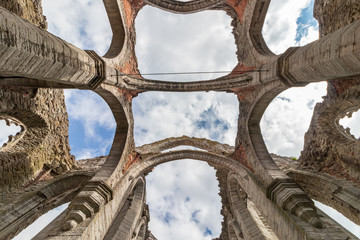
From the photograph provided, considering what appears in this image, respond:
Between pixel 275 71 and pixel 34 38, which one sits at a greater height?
pixel 275 71

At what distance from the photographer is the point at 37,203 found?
16.9ft

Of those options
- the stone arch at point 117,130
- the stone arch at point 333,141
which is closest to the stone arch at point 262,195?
the stone arch at point 117,130

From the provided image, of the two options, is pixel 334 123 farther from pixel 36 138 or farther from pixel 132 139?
pixel 36 138

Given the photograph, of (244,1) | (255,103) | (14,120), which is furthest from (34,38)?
(244,1)

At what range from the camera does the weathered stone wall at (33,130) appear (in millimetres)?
→ 5254

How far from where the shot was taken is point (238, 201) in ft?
28.1

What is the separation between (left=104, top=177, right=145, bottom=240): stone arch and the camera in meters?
6.57

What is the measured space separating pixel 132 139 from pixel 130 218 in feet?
8.65

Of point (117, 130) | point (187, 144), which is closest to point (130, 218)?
point (117, 130)

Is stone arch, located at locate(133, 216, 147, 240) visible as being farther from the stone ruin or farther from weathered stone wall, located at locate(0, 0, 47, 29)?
weathered stone wall, located at locate(0, 0, 47, 29)

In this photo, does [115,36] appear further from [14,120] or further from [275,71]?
[275,71]

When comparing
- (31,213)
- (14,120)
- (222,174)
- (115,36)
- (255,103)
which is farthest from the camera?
(222,174)

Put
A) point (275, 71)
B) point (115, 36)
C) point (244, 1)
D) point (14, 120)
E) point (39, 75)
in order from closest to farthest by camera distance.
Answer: point (39, 75) → point (275, 71) → point (14, 120) → point (115, 36) → point (244, 1)

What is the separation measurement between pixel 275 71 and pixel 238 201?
230 inches
